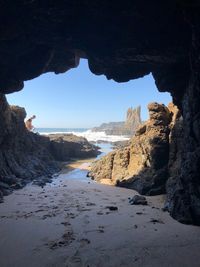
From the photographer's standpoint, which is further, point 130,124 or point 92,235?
point 130,124

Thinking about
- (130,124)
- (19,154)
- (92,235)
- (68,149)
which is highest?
(130,124)

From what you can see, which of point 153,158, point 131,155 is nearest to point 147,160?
point 153,158

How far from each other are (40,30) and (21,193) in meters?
7.57

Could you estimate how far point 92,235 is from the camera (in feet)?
26.3

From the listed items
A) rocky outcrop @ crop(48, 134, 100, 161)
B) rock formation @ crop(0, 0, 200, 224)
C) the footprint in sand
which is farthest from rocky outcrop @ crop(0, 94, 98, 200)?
the footprint in sand

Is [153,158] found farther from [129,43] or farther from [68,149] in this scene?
[68,149]

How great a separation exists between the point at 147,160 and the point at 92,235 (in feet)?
29.8

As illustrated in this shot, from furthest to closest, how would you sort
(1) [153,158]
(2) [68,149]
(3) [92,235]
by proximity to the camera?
1. (2) [68,149]
2. (1) [153,158]
3. (3) [92,235]

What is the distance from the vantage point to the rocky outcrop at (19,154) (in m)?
A: 17.2

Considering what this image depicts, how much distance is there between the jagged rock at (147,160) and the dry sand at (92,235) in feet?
6.91

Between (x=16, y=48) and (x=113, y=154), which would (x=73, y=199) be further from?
(x=113, y=154)

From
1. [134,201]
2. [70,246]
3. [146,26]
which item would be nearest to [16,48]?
[146,26]

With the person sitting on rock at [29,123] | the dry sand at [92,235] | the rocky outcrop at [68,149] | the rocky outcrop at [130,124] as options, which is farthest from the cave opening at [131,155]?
the rocky outcrop at [130,124]

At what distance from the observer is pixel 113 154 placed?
21.2m
